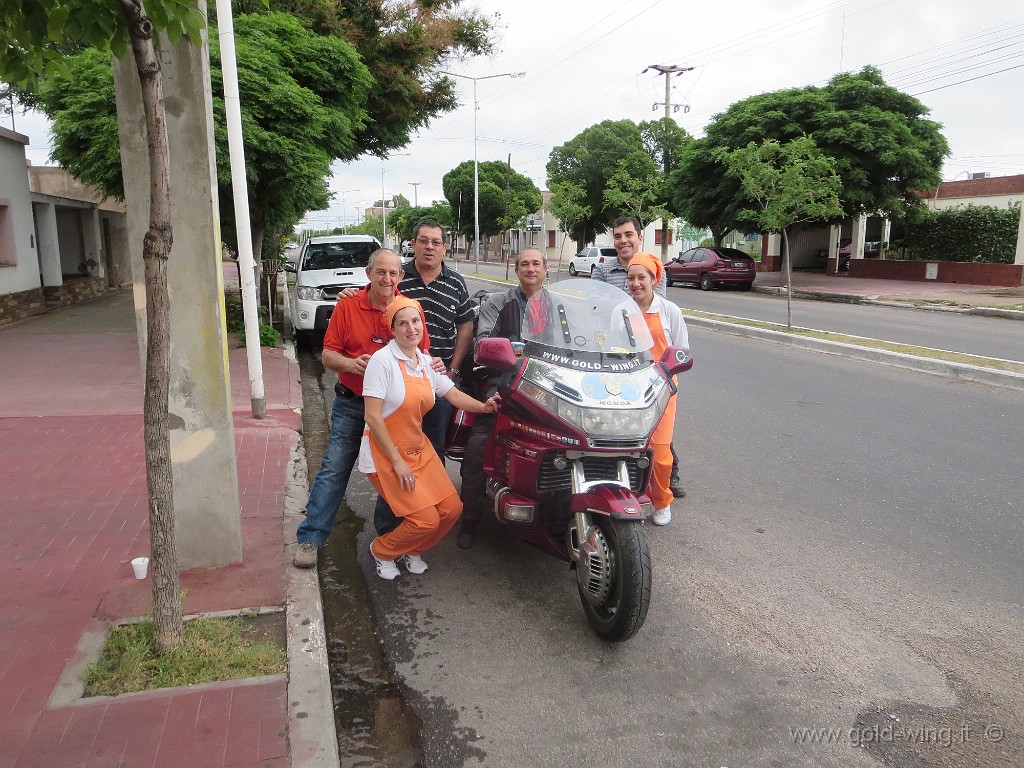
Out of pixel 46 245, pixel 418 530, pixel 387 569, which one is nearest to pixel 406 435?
pixel 418 530

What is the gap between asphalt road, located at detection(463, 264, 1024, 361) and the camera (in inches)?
488

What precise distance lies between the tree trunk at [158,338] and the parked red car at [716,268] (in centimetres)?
2414

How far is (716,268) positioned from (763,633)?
23307 millimetres

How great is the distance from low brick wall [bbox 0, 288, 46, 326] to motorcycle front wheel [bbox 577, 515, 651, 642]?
549 inches

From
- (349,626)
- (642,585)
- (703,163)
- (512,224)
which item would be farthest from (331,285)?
(512,224)

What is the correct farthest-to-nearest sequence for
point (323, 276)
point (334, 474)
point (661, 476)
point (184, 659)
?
point (323, 276)
point (661, 476)
point (334, 474)
point (184, 659)

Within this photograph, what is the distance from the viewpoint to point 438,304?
488 cm

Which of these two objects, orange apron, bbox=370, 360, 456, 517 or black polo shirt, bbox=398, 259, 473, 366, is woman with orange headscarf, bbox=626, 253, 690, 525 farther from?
orange apron, bbox=370, 360, 456, 517

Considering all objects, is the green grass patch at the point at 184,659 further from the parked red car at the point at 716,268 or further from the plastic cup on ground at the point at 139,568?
the parked red car at the point at 716,268

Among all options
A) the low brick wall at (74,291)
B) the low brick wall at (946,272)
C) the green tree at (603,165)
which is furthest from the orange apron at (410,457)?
the green tree at (603,165)

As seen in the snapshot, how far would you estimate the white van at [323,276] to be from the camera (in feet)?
39.5

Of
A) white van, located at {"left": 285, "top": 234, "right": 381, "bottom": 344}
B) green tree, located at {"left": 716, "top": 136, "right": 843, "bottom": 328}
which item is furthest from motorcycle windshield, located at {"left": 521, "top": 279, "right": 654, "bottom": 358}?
green tree, located at {"left": 716, "top": 136, "right": 843, "bottom": 328}

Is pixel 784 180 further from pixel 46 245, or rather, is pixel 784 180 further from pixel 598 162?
pixel 598 162

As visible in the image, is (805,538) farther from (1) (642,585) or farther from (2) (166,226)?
(2) (166,226)
